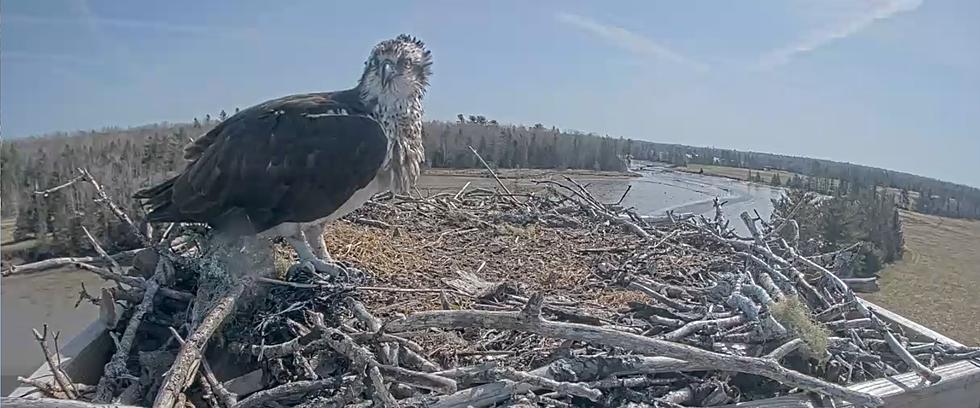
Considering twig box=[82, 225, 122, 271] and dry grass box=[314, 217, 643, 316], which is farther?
dry grass box=[314, 217, 643, 316]

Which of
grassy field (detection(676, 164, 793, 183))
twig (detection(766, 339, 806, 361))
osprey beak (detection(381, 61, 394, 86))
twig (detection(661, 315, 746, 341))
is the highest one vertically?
osprey beak (detection(381, 61, 394, 86))

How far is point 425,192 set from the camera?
4.42 m

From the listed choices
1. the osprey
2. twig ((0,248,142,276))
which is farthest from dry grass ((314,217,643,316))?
twig ((0,248,142,276))

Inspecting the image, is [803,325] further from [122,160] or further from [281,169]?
[122,160]

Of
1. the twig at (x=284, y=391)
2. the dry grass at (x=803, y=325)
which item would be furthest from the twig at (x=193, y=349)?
the dry grass at (x=803, y=325)

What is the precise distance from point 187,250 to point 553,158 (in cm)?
213

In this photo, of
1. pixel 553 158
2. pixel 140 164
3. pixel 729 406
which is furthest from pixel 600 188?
pixel 140 164

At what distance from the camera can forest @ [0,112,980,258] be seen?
1.56 meters

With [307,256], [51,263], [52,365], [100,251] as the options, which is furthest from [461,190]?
[52,365]

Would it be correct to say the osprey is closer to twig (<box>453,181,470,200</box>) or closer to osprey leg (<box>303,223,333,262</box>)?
osprey leg (<box>303,223,333,262</box>)

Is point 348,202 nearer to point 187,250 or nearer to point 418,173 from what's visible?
point 418,173

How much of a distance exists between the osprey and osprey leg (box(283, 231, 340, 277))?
2 centimetres

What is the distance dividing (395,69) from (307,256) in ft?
2.89

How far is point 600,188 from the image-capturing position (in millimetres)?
4254
